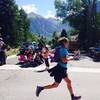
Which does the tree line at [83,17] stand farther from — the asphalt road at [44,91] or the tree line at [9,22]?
the asphalt road at [44,91]

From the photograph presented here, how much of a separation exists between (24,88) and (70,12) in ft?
199

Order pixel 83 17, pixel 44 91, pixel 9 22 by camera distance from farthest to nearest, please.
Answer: pixel 83 17 < pixel 9 22 < pixel 44 91

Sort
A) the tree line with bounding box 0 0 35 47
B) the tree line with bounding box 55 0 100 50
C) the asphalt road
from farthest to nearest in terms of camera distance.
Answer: the tree line with bounding box 0 0 35 47
the tree line with bounding box 55 0 100 50
the asphalt road

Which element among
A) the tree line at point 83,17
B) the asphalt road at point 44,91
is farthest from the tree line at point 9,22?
the asphalt road at point 44,91

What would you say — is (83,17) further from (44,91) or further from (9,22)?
(44,91)

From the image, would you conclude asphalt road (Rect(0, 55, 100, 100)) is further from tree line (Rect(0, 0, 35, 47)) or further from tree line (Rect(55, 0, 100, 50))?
tree line (Rect(0, 0, 35, 47))

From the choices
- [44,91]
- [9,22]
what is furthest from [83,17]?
[44,91]

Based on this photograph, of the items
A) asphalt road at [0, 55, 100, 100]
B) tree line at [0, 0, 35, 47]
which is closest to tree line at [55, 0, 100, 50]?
tree line at [0, 0, 35, 47]

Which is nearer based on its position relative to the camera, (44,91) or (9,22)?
(44,91)

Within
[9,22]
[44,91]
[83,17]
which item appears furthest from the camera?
[83,17]

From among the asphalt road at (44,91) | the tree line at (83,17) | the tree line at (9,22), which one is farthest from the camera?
the tree line at (9,22)

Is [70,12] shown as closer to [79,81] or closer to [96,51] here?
[96,51]

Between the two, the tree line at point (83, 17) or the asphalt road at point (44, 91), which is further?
the tree line at point (83, 17)

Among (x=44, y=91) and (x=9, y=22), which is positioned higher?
(x=9, y=22)
